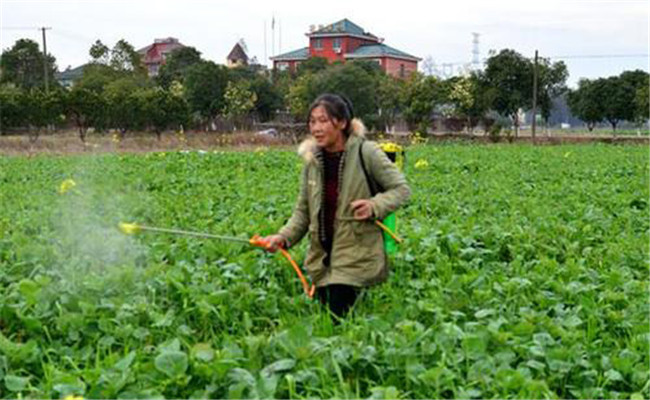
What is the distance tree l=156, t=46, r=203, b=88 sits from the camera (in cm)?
4250

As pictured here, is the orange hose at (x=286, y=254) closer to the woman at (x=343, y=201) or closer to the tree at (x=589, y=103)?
the woman at (x=343, y=201)

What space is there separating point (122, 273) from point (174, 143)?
26.0 meters

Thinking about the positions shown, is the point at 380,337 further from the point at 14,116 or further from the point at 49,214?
the point at 14,116

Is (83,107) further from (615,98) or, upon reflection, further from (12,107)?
(615,98)

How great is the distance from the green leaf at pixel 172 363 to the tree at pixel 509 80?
3588 cm

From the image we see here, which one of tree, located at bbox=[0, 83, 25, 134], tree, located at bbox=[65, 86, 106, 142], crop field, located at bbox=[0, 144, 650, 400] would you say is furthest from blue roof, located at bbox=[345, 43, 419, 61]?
crop field, located at bbox=[0, 144, 650, 400]

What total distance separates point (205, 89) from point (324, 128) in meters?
34.3

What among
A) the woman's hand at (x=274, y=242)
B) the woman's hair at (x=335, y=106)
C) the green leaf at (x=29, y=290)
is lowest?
the green leaf at (x=29, y=290)

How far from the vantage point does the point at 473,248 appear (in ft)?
20.0

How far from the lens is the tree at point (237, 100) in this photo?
37531 millimetres

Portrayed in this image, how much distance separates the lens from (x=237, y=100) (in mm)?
37625

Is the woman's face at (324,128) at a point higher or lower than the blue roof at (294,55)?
lower

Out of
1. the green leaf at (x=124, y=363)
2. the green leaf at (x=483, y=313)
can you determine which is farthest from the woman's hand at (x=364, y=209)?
the green leaf at (x=124, y=363)

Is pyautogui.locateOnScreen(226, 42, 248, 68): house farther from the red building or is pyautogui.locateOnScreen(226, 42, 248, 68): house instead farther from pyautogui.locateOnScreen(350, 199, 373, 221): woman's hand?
pyautogui.locateOnScreen(350, 199, 373, 221): woman's hand
